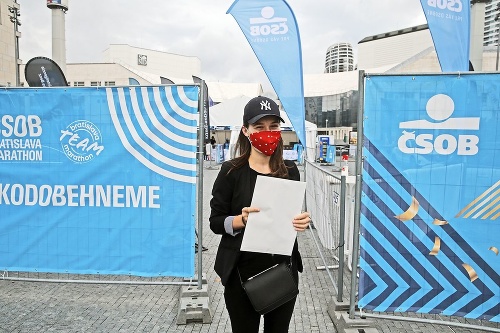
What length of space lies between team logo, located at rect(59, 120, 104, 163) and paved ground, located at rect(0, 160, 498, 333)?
64.6 inches

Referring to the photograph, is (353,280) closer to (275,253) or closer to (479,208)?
(479,208)

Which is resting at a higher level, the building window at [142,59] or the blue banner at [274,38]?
the building window at [142,59]

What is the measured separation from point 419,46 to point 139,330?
11328 centimetres

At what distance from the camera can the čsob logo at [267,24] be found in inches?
269

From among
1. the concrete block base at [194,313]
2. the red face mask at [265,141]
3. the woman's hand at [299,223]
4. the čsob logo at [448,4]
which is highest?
the čsob logo at [448,4]

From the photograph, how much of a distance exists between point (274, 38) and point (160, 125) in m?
4.00

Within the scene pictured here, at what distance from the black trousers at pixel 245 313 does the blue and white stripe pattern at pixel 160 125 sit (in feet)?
5.46

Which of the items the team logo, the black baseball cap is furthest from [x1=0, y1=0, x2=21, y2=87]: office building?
the black baseball cap

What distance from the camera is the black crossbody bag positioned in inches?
82.7

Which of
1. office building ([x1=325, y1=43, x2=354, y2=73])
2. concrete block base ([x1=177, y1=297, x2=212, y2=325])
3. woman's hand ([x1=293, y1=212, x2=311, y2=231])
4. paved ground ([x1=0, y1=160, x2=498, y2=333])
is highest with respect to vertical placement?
office building ([x1=325, y1=43, x2=354, y2=73])

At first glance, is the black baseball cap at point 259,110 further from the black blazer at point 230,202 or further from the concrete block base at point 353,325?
the concrete block base at point 353,325

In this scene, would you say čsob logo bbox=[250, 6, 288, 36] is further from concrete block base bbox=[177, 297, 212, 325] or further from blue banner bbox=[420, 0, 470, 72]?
concrete block base bbox=[177, 297, 212, 325]

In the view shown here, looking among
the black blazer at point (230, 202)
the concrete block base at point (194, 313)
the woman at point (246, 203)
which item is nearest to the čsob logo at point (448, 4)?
the woman at point (246, 203)

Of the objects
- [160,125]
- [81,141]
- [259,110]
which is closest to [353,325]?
[259,110]
